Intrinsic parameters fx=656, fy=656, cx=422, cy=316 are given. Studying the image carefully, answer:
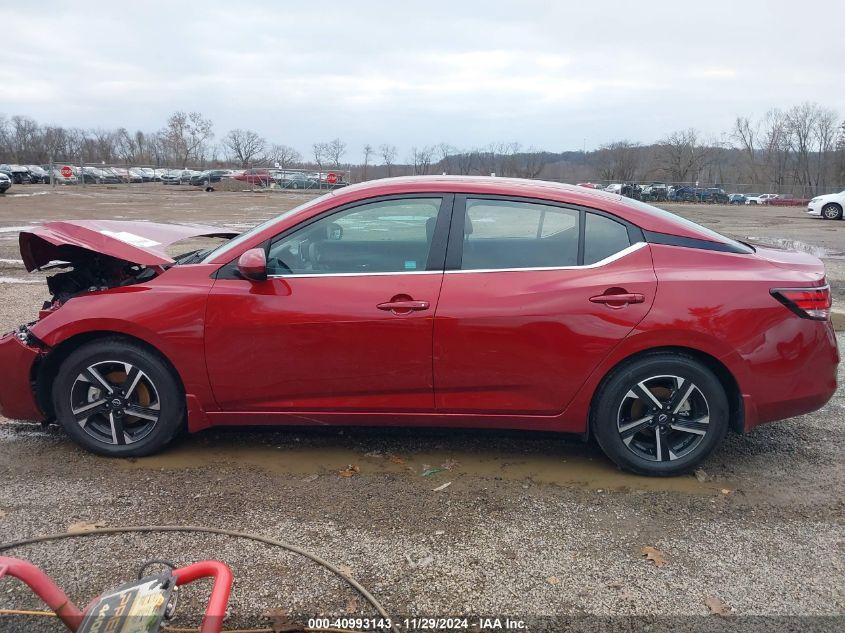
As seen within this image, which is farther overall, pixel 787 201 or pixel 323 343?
pixel 787 201

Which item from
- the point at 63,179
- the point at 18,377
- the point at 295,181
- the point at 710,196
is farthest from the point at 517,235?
the point at 63,179

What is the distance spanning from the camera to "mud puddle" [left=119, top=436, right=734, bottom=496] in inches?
145

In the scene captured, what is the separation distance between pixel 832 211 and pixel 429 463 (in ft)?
90.4

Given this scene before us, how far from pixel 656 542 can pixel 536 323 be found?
1.22 m

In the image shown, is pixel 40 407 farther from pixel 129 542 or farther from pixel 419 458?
pixel 419 458

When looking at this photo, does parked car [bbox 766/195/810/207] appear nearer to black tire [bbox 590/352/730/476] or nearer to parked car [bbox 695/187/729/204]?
parked car [bbox 695/187/729/204]

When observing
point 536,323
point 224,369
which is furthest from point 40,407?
point 536,323

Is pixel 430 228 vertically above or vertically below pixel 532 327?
above

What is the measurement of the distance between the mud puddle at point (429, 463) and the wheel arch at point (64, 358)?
48 centimetres

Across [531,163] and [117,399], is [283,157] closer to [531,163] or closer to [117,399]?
[531,163]

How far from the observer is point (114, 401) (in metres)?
3.79

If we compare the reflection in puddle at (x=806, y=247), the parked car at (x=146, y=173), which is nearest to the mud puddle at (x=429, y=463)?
the reflection in puddle at (x=806, y=247)

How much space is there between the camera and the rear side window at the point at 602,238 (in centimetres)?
366

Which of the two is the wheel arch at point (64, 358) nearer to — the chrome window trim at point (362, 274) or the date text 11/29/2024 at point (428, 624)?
the chrome window trim at point (362, 274)
